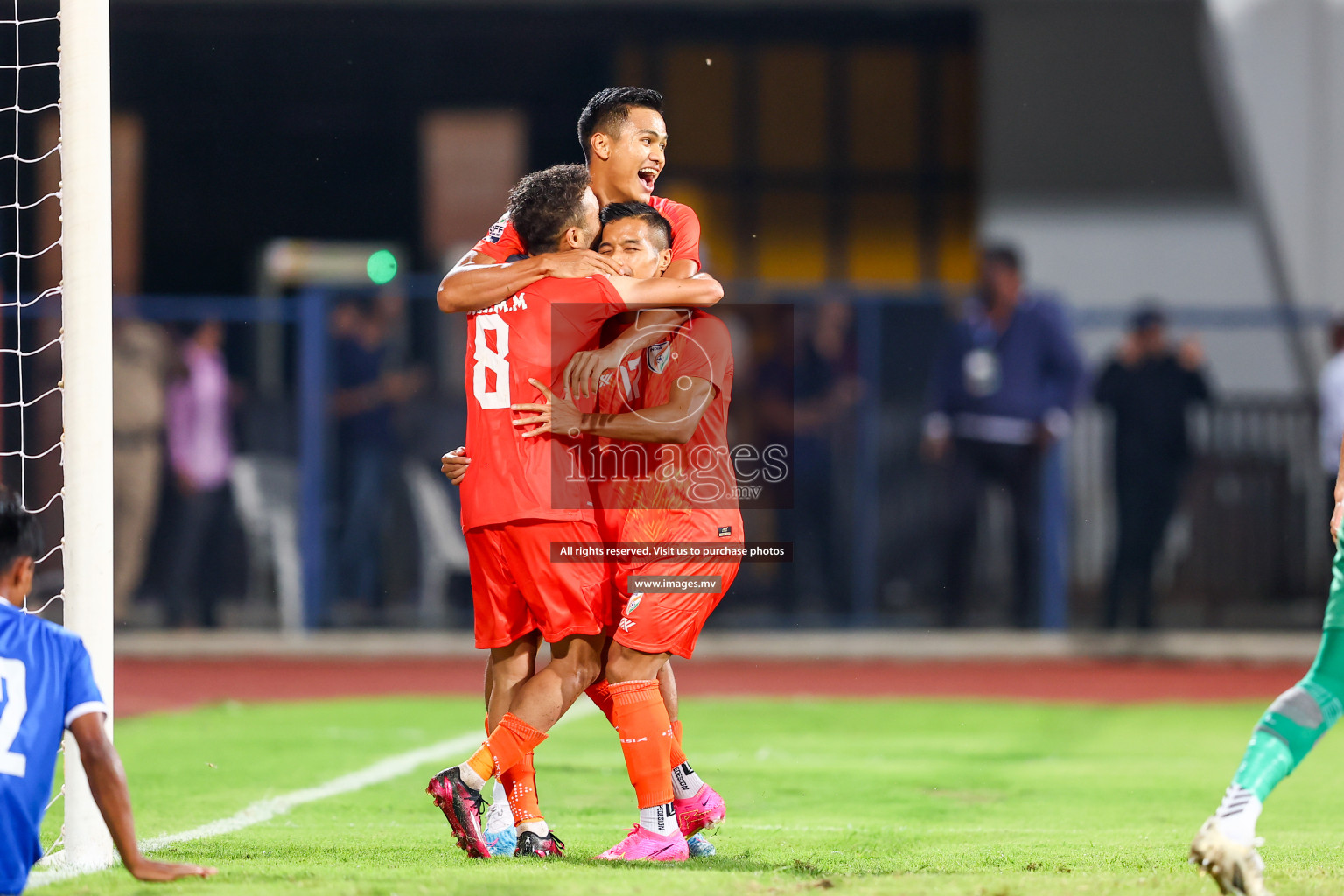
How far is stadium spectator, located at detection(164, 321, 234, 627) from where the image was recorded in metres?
13.3

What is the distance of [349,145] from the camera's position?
18.3 m

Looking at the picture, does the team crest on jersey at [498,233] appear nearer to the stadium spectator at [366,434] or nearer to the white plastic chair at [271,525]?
the stadium spectator at [366,434]

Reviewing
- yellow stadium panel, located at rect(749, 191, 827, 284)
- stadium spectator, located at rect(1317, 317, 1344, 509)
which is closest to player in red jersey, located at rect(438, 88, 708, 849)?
stadium spectator, located at rect(1317, 317, 1344, 509)

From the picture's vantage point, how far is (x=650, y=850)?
5121 millimetres

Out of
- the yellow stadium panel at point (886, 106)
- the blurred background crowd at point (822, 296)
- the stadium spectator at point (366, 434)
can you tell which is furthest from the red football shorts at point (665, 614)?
the yellow stadium panel at point (886, 106)

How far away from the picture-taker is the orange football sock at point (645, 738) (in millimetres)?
5156

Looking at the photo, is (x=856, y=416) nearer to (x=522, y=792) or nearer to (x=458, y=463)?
(x=458, y=463)

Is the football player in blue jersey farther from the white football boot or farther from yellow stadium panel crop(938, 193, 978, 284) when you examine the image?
yellow stadium panel crop(938, 193, 978, 284)

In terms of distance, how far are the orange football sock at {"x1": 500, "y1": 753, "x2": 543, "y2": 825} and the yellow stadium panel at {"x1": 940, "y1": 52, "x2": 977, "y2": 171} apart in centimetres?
1331

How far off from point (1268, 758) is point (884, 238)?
44.9 ft

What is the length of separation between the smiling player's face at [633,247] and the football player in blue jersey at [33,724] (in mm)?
1923

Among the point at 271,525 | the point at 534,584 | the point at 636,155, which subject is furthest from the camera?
the point at 271,525

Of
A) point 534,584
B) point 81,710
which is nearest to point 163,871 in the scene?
point 81,710

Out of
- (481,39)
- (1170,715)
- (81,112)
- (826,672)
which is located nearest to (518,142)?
(481,39)
